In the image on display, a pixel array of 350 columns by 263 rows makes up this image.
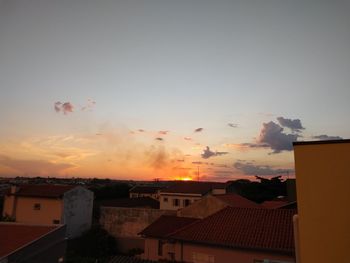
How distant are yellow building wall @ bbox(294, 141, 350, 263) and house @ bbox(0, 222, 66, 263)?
15225 mm

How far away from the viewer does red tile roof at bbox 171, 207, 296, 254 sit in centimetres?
1783

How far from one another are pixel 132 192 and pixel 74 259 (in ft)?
163

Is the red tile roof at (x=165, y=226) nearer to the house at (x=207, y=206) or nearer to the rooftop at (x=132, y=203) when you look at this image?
the house at (x=207, y=206)

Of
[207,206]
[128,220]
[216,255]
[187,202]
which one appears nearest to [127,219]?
[128,220]

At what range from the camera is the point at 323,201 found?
25.0 feet

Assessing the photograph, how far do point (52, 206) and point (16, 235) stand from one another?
60.7ft

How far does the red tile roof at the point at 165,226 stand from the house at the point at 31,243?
23.1 feet

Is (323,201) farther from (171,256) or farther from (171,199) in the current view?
(171,199)

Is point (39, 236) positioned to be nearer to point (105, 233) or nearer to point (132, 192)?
point (105, 233)

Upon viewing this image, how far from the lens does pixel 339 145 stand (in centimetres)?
761

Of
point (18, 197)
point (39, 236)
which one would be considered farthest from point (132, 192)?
point (39, 236)

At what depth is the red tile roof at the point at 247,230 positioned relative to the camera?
1783 cm

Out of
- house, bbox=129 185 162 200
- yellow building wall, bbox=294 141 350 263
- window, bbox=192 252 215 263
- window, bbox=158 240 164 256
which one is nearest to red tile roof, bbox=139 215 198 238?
window, bbox=158 240 164 256

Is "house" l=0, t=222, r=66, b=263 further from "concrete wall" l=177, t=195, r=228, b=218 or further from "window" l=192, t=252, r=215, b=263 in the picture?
"concrete wall" l=177, t=195, r=228, b=218
